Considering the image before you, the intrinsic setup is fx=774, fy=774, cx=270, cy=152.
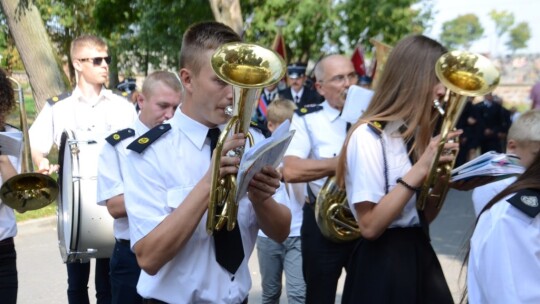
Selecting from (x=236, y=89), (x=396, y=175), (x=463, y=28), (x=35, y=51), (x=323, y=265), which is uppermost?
(x=236, y=89)

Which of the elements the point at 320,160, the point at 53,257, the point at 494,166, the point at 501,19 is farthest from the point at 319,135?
the point at 501,19

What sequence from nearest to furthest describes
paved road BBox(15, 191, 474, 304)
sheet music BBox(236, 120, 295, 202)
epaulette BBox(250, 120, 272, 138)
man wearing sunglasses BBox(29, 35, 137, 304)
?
sheet music BBox(236, 120, 295, 202)
epaulette BBox(250, 120, 272, 138)
man wearing sunglasses BBox(29, 35, 137, 304)
paved road BBox(15, 191, 474, 304)

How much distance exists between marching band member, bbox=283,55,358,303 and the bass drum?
109 centimetres

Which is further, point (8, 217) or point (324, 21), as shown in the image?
point (324, 21)

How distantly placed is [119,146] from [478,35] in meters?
100

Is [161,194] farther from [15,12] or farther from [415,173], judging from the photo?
[15,12]

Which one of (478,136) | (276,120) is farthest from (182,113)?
(478,136)

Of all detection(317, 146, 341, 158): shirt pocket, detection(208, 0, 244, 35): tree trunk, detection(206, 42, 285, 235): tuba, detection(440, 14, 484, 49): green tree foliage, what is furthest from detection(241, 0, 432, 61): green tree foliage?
detection(440, 14, 484, 49): green tree foliage

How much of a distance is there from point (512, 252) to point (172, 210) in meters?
1.06

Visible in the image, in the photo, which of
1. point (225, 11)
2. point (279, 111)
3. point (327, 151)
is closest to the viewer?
Result: point (327, 151)

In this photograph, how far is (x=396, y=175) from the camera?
307 cm

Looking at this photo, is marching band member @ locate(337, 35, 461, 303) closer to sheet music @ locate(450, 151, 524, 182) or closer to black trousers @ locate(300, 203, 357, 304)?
sheet music @ locate(450, 151, 524, 182)

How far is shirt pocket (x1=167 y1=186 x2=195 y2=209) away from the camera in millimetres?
2488

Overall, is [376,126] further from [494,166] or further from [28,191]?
[28,191]
